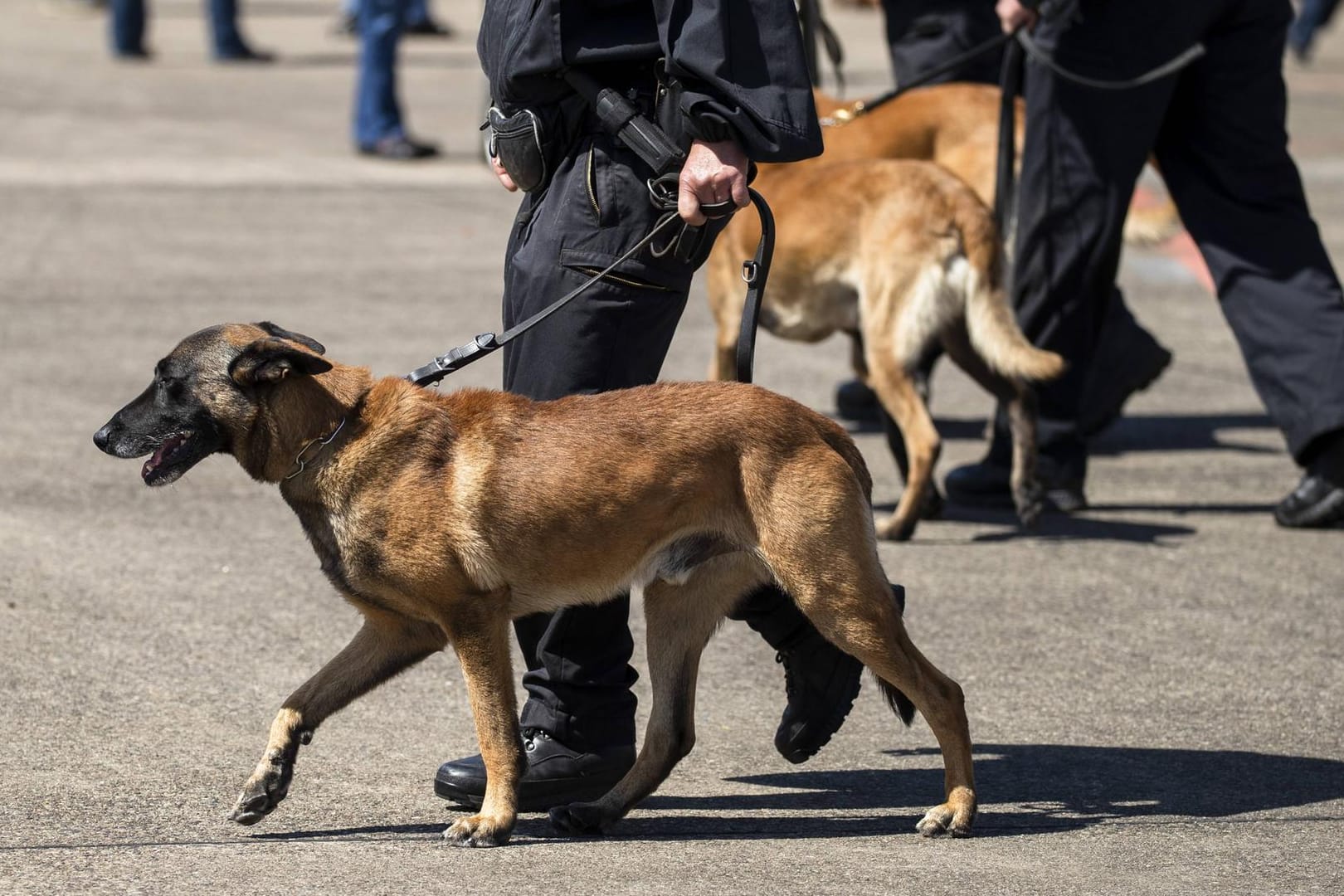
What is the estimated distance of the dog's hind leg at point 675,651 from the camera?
157 inches

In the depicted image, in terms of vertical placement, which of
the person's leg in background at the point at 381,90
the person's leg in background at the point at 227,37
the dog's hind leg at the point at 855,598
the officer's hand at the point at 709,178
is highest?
the officer's hand at the point at 709,178

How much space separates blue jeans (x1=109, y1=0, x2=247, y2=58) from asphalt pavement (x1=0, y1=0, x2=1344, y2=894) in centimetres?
730

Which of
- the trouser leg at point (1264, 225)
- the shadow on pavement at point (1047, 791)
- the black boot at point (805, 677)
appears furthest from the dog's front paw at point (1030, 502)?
the black boot at point (805, 677)

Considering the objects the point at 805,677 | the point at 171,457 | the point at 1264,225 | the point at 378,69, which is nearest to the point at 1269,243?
the point at 1264,225

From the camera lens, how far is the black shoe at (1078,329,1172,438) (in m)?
7.14

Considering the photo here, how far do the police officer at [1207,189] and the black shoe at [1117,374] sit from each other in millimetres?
652

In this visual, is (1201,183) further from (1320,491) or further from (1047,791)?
(1047,791)

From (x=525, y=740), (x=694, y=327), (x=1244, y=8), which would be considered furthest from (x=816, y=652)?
(x=694, y=327)

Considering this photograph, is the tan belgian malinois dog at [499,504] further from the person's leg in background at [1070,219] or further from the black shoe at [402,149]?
the black shoe at [402,149]

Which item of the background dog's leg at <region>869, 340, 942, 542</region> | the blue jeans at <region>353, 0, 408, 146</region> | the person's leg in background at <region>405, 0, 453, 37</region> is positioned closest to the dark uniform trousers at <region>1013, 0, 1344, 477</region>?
the background dog's leg at <region>869, 340, 942, 542</region>

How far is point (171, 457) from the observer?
3709mm

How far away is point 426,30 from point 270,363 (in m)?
16.6

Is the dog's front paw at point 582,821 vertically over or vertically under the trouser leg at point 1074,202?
under

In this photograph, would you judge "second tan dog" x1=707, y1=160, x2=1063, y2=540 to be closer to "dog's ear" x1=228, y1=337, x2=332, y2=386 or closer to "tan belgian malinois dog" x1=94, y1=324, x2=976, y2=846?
"tan belgian malinois dog" x1=94, y1=324, x2=976, y2=846
